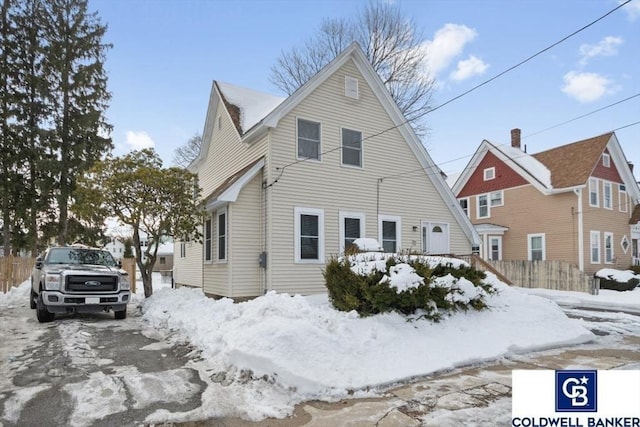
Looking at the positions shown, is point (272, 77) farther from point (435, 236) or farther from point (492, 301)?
point (492, 301)

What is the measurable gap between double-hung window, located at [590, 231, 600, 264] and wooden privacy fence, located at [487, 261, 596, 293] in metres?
4.47

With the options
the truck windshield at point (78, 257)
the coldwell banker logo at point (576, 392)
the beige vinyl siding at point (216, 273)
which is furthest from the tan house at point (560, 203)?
the truck windshield at point (78, 257)

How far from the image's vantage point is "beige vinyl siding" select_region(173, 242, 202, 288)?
15062 millimetres

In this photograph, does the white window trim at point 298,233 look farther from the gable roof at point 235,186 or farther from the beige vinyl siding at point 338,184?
the gable roof at point 235,186

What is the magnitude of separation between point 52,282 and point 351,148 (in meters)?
9.27

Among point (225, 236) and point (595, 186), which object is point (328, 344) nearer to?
point (225, 236)

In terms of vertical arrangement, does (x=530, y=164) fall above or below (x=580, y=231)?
above

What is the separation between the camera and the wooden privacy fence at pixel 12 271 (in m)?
16.2

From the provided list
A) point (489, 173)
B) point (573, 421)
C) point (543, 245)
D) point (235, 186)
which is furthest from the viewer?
point (489, 173)

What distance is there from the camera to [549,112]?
520 inches

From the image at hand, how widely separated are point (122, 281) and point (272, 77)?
18.5 meters

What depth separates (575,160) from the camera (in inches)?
924

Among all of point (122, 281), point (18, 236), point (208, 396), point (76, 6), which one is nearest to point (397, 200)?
point (122, 281)

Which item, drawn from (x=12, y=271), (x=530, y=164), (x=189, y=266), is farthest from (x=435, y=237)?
(x=12, y=271)
